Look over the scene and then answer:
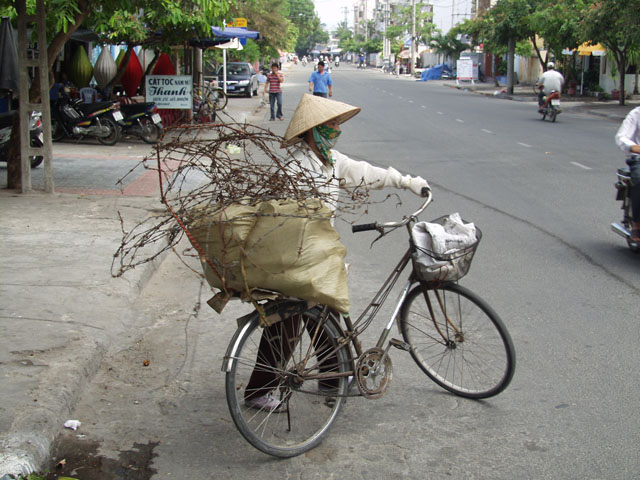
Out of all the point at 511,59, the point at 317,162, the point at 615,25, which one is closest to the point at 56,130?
the point at 317,162

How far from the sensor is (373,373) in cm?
391

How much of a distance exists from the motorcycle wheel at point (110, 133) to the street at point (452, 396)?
839 cm

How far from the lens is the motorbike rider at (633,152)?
276 inches

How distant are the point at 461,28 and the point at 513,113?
22420mm

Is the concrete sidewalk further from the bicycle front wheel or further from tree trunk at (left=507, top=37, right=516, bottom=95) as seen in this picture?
tree trunk at (left=507, top=37, right=516, bottom=95)

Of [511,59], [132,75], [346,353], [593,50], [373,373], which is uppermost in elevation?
[593,50]

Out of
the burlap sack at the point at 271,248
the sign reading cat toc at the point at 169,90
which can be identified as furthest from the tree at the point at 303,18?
the burlap sack at the point at 271,248

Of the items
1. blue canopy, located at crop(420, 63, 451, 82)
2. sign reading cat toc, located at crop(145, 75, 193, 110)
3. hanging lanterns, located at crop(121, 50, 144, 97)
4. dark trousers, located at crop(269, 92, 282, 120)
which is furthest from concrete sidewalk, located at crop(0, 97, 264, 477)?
blue canopy, located at crop(420, 63, 451, 82)

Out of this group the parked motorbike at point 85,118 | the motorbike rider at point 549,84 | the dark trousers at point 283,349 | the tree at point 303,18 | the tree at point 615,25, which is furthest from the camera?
the tree at point 303,18

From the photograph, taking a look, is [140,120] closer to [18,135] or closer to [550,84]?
[18,135]

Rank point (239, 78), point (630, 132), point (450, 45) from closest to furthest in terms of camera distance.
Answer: point (630, 132) < point (239, 78) < point (450, 45)

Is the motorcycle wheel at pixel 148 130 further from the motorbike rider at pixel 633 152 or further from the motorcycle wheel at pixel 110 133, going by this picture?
the motorbike rider at pixel 633 152

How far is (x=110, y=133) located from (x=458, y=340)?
13.0 m

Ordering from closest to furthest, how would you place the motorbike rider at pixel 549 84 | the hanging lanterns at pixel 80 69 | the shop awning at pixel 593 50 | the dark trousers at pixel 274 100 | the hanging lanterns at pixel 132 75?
the hanging lanterns at pixel 80 69
the hanging lanterns at pixel 132 75
the dark trousers at pixel 274 100
the motorbike rider at pixel 549 84
the shop awning at pixel 593 50
